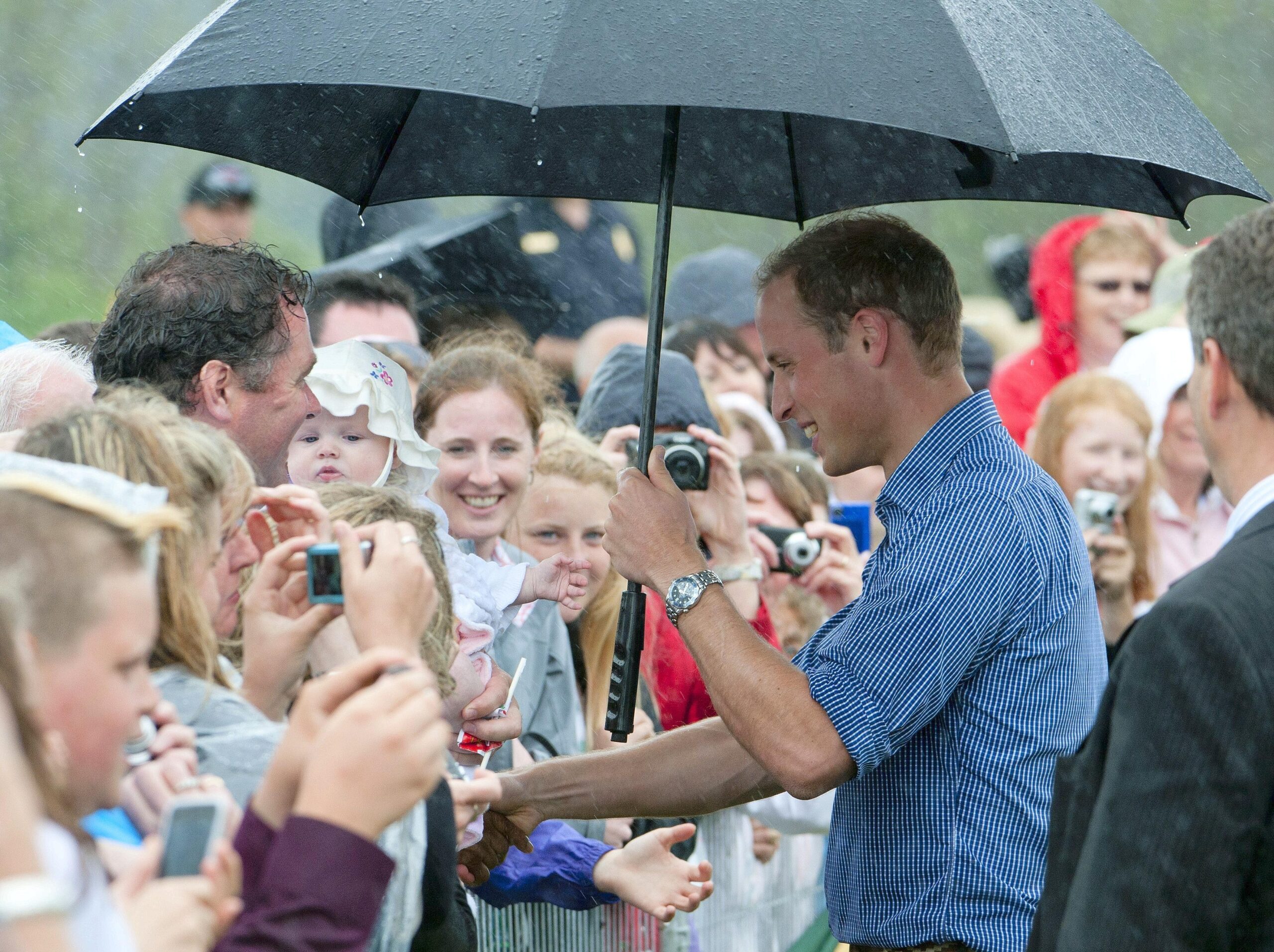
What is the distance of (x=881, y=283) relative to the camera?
3.06m

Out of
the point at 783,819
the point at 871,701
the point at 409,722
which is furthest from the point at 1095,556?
the point at 409,722

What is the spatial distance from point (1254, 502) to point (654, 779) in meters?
1.53

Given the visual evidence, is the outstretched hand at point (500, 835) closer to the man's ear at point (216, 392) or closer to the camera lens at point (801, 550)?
the man's ear at point (216, 392)

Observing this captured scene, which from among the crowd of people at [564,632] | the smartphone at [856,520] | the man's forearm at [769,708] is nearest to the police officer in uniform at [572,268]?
the crowd of people at [564,632]

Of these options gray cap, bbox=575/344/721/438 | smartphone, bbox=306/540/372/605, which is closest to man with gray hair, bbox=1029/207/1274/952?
smartphone, bbox=306/540/372/605

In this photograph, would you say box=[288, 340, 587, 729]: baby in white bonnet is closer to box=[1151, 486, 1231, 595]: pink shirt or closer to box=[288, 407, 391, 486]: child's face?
box=[288, 407, 391, 486]: child's face

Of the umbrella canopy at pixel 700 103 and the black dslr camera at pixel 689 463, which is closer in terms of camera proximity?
the umbrella canopy at pixel 700 103

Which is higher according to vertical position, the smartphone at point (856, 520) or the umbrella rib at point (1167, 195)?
the umbrella rib at point (1167, 195)

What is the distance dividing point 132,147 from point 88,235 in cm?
94

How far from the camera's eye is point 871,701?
262 cm

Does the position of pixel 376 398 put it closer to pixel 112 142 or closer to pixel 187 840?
pixel 187 840

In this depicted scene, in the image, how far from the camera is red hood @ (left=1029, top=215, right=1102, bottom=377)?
7551mm

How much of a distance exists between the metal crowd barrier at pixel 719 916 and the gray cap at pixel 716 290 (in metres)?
3.66

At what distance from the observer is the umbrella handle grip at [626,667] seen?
3041 millimetres
